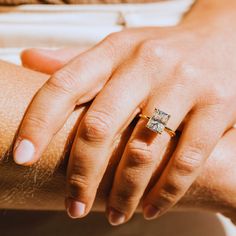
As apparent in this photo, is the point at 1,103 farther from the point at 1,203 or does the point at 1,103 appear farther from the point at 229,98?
the point at 229,98

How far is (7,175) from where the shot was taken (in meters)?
0.59

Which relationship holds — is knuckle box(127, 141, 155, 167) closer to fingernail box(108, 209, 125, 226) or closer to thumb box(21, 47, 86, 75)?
fingernail box(108, 209, 125, 226)

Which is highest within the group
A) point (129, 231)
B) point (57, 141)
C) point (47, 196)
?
point (57, 141)

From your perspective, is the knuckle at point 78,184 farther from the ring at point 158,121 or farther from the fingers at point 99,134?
the ring at point 158,121

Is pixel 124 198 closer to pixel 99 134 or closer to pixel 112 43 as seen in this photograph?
pixel 99 134

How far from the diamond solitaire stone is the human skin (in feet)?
0.14

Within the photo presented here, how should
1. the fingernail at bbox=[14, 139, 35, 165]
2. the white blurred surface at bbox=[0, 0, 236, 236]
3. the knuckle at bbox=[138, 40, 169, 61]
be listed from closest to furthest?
the fingernail at bbox=[14, 139, 35, 165]
the knuckle at bbox=[138, 40, 169, 61]
the white blurred surface at bbox=[0, 0, 236, 236]

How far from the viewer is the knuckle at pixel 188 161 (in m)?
0.58

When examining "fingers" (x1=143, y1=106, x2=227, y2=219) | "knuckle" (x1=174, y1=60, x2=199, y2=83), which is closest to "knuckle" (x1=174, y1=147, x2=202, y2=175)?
"fingers" (x1=143, y1=106, x2=227, y2=219)

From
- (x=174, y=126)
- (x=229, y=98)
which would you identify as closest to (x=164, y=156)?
(x=174, y=126)

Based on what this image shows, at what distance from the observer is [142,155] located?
1.81 ft

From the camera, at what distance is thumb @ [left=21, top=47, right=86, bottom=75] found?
0.73 meters

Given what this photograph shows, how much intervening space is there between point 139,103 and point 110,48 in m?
0.10

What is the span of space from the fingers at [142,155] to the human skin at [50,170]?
25mm
